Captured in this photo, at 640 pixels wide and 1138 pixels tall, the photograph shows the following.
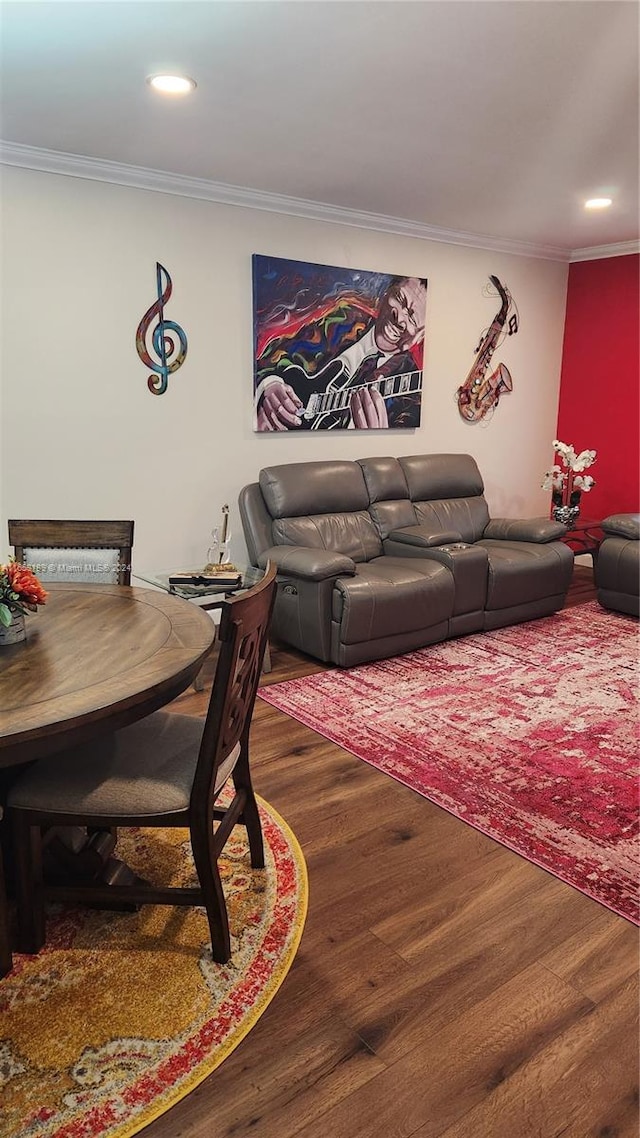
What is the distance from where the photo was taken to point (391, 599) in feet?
12.7

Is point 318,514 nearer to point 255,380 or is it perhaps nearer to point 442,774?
point 255,380

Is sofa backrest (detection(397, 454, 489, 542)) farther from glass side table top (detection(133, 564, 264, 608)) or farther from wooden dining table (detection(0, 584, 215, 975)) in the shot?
wooden dining table (detection(0, 584, 215, 975))

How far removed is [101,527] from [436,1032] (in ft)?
6.42

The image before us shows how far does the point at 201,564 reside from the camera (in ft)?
14.3

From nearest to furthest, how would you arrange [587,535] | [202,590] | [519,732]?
[519,732]
[202,590]
[587,535]

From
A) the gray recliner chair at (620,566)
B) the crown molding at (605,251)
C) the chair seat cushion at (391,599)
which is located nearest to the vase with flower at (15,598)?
the chair seat cushion at (391,599)

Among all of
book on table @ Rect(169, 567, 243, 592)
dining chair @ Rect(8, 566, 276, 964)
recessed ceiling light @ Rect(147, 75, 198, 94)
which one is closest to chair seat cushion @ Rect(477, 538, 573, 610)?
book on table @ Rect(169, 567, 243, 592)

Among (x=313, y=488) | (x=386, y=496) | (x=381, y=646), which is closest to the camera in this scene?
(x=381, y=646)

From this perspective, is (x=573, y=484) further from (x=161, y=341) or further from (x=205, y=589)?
(x=205, y=589)

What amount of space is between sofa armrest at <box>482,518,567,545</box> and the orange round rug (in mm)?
3154

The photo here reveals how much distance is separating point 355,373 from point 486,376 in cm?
132

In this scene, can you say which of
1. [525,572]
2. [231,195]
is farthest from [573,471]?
[231,195]

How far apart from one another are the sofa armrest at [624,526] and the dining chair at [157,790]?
11.8 feet

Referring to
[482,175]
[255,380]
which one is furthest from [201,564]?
[482,175]
